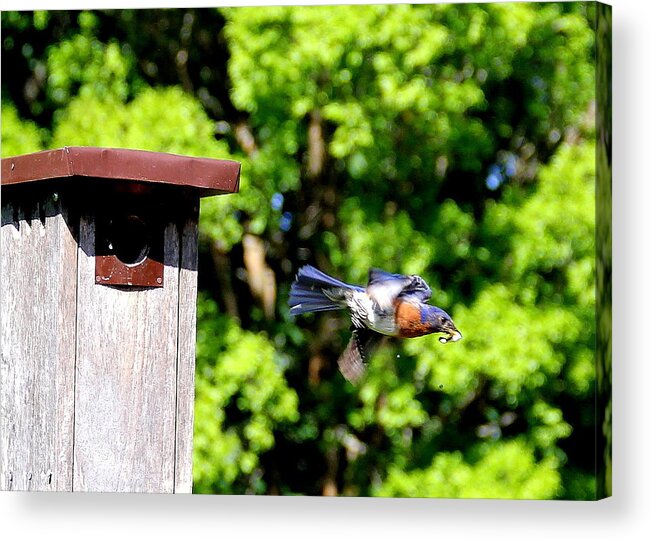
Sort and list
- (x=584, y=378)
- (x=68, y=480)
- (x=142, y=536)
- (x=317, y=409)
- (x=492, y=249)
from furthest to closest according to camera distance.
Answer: (x=317, y=409) < (x=492, y=249) < (x=584, y=378) < (x=142, y=536) < (x=68, y=480)

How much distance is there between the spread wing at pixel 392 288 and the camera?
3264 millimetres

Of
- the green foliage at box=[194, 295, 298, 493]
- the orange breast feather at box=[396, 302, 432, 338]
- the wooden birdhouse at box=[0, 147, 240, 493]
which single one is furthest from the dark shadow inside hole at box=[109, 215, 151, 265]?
the green foliage at box=[194, 295, 298, 493]

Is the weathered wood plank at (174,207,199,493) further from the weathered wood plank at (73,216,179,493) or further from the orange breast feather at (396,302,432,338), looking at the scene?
the orange breast feather at (396,302,432,338)

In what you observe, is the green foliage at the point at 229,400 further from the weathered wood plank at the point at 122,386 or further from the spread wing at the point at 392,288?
the weathered wood plank at the point at 122,386

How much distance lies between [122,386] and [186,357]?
139 mm

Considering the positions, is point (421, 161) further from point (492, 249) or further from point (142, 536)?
point (142, 536)

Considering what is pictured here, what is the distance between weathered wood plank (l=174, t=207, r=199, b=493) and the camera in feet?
8.27

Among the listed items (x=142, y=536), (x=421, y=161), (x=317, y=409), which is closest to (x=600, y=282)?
(x=142, y=536)

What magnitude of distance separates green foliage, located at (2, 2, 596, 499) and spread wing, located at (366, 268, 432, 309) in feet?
4.76

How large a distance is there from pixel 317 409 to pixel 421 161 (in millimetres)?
1219

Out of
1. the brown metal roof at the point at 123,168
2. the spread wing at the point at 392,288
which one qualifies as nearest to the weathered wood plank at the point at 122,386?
the brown metal roof at the point at 123,168

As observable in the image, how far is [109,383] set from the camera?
97.6 inches

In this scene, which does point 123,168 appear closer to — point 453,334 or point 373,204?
point 453,334

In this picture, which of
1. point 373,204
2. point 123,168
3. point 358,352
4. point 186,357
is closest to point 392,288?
point 358,352
